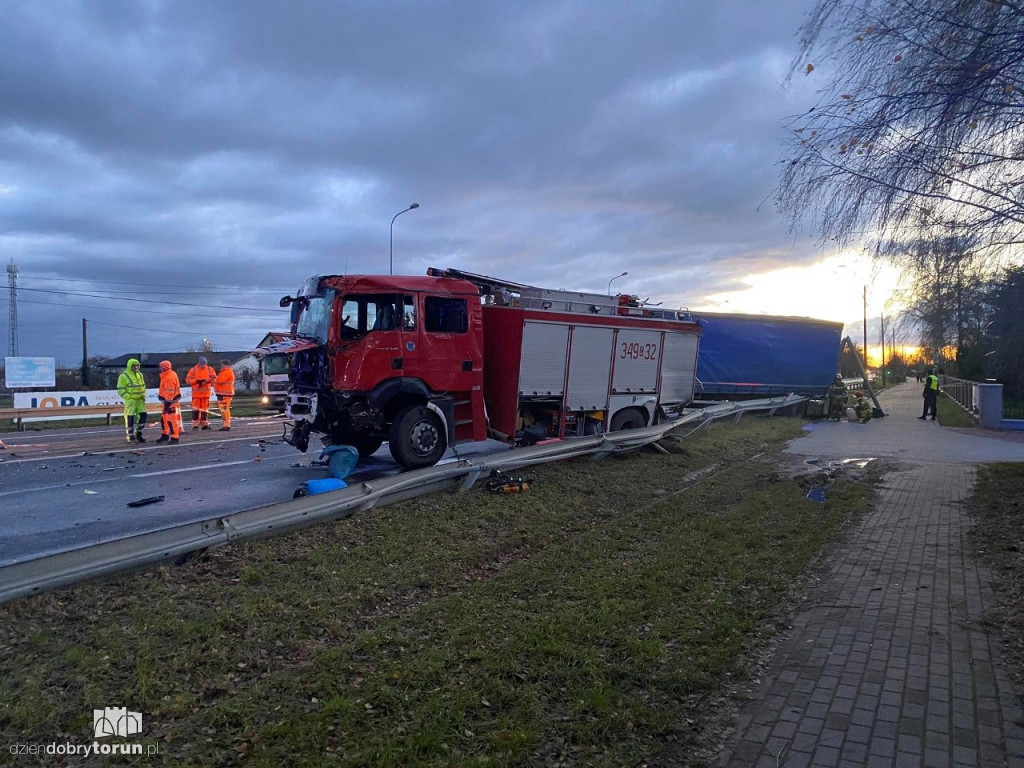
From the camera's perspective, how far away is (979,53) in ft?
20.2

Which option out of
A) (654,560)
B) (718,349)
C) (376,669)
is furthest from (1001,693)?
(718,349)

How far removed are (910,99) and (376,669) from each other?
6.59 m

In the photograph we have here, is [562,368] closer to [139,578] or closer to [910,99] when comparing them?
[910,99]

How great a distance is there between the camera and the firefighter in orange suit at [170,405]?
1525 cm

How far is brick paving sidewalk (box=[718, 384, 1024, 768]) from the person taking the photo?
11.2ft

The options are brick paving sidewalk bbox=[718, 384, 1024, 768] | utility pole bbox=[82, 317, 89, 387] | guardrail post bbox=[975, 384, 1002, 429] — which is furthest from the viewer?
utility pole bbox=[82, 317, 89, 387]

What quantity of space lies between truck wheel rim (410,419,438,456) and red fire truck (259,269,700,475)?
1 centimetres

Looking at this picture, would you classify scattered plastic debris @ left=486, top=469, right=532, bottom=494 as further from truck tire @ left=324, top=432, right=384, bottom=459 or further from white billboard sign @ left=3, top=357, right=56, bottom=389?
white billboard sign @ left=3, top=357, right=56, bottom=389

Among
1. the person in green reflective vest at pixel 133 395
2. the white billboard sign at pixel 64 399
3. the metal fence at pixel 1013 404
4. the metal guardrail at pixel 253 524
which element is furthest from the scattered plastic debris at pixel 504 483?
the white billboard sign at pixel 64 399

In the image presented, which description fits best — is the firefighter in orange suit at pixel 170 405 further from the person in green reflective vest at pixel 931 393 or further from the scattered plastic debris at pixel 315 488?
the person in green reflective vest at pixel 931 393

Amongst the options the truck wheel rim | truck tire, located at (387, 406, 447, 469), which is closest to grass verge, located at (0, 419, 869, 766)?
truck tire, located at (387, 406, 447, 469)

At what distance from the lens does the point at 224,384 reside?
19625 millimetres

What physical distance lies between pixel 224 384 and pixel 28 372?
17.2 metres

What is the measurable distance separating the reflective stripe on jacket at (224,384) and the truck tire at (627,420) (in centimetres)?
1101
